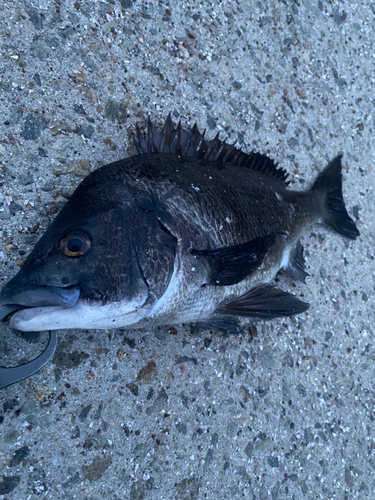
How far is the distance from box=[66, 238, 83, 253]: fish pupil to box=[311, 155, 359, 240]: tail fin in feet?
6.27

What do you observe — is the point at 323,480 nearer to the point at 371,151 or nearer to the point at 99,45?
the point at 371,151

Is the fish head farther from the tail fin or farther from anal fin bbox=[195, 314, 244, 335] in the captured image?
the tail fin

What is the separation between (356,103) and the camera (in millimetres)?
3369

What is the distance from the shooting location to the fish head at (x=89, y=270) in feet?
4.40

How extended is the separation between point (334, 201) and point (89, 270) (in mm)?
2044

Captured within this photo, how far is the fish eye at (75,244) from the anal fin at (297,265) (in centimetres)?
148

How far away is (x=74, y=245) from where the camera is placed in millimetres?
1412

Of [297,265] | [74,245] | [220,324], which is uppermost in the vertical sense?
[74,245]

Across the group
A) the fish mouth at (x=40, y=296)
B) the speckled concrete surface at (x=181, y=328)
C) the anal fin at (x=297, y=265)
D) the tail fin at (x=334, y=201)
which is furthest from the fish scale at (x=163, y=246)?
the tail fin at (x=334, y=201)

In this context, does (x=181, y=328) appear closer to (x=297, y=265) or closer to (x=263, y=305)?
(x=263, y=305)

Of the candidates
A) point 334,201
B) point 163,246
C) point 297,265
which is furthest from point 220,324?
point 334,201

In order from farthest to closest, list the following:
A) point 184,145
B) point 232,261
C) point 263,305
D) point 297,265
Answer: point 297,265 → point 263,305 → point 184,145 → point 232,261

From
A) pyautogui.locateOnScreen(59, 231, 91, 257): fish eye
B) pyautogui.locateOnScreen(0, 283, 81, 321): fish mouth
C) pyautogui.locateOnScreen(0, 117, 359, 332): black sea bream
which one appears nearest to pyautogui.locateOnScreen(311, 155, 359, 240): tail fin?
pyautogui.locateOnScreen(0, 117, 359, 332): black sea bream

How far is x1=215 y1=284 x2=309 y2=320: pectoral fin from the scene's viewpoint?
1.94m
